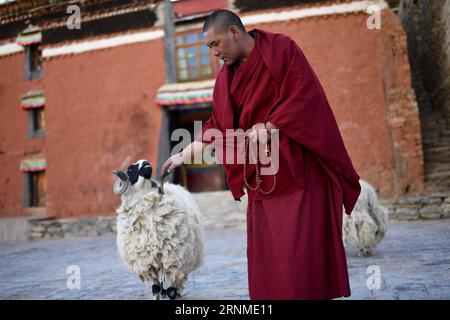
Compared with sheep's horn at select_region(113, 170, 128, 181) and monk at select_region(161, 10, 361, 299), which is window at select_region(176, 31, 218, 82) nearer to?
sheep's horn at select_region(113, 170, 128, 181)

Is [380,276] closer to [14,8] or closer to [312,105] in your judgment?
[312,105]

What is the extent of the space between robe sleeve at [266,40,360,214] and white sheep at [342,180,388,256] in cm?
260

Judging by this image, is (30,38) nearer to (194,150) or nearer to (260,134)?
(194,150)

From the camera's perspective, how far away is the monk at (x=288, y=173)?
6.11 feet

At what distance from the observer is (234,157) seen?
2.09m

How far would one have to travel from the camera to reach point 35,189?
541 inches

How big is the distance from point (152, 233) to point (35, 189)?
12.6 meters

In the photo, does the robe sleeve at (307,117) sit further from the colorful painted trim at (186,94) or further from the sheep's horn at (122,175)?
the colorful painted trim at (186,94)

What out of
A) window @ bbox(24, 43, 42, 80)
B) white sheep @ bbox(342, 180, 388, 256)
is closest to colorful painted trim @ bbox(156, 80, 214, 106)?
window @ bbox(24, 43, 42, 80)

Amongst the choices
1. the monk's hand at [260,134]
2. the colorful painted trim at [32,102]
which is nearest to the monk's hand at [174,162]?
the monk's hand at [260,134]

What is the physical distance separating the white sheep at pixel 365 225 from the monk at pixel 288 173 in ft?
8.29

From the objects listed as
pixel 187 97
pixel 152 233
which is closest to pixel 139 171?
pixel 152 233

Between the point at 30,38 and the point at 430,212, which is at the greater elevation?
the point at 30,38

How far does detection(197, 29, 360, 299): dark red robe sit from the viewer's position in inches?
73.0
